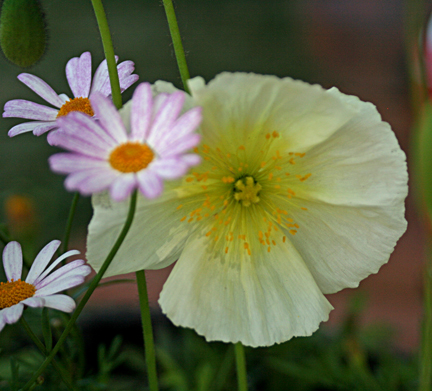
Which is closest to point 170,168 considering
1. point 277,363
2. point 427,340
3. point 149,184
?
point 149,184

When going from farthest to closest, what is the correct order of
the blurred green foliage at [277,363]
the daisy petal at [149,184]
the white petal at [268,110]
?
1. the blurred green foliage at [277,363]
2. the white petal at [268,110]
3. the daisy petal at [149,184]

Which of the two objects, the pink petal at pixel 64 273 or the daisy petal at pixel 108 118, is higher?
the daisy petal at pixel 108 118

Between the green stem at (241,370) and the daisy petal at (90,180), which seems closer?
the daisy petal at (90,180)

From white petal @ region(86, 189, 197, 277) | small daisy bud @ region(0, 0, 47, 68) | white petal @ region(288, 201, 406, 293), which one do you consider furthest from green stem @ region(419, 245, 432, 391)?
small daisy bud @ region(0, 0, 47, 68)

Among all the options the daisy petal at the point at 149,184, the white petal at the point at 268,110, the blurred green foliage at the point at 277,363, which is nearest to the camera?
the daisy petal at the point at 149,184

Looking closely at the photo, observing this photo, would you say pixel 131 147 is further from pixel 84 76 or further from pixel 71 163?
pixel 84 76

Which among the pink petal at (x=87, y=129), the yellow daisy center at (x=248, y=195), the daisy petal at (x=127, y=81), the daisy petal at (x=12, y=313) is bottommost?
the daisy petal at (x=12, y=313)

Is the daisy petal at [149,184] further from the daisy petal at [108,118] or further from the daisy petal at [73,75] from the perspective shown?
the daisy petal at [73,75]

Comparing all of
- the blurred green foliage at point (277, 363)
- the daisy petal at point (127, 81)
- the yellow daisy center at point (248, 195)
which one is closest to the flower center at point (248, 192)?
the yellow daisy center at point (248, 195)
